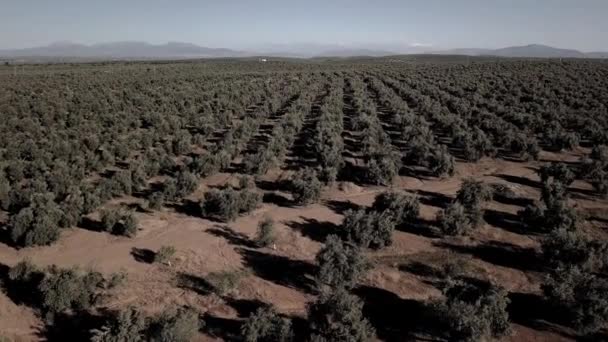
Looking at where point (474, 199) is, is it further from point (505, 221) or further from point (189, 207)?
point (189, 207)

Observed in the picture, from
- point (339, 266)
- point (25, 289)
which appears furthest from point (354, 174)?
point (25, 289)

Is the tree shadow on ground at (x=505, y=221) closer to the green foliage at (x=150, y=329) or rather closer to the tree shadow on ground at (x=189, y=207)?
the tree shadow on ground at (x=189, y=207)

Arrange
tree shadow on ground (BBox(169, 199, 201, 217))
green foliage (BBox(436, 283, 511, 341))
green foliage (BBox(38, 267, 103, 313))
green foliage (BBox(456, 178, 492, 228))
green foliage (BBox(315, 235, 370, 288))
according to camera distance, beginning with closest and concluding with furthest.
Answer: green foliage (BBox(436, 283, 511, 341)), green foliage (BBox(38, 267, 103, 313)), green foliage (BBox(315, 235, 370, 288)), green foliage (BBox(456, 178, 492, 228)), tree shadow on ground (BBox(169, 199, 201, 217))

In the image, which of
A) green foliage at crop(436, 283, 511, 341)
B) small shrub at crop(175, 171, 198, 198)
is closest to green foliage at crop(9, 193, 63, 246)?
small shrub at crop(175, 171, 198, 198)

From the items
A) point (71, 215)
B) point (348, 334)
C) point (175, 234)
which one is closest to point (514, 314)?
point (348, 334)

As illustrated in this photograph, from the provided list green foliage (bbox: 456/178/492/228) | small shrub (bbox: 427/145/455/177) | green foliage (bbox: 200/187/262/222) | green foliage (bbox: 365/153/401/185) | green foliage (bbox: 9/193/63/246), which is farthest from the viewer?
small shrub (bbox: 427/145/455/177)

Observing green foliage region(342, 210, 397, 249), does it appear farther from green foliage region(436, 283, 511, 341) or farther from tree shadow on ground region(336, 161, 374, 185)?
tree shadow on ground region(336, 161, 374, 185)

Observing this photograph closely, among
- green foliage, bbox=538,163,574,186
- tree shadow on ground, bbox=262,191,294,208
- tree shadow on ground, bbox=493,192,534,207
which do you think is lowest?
tree shadow on ground, bbox=493,192,534,207
